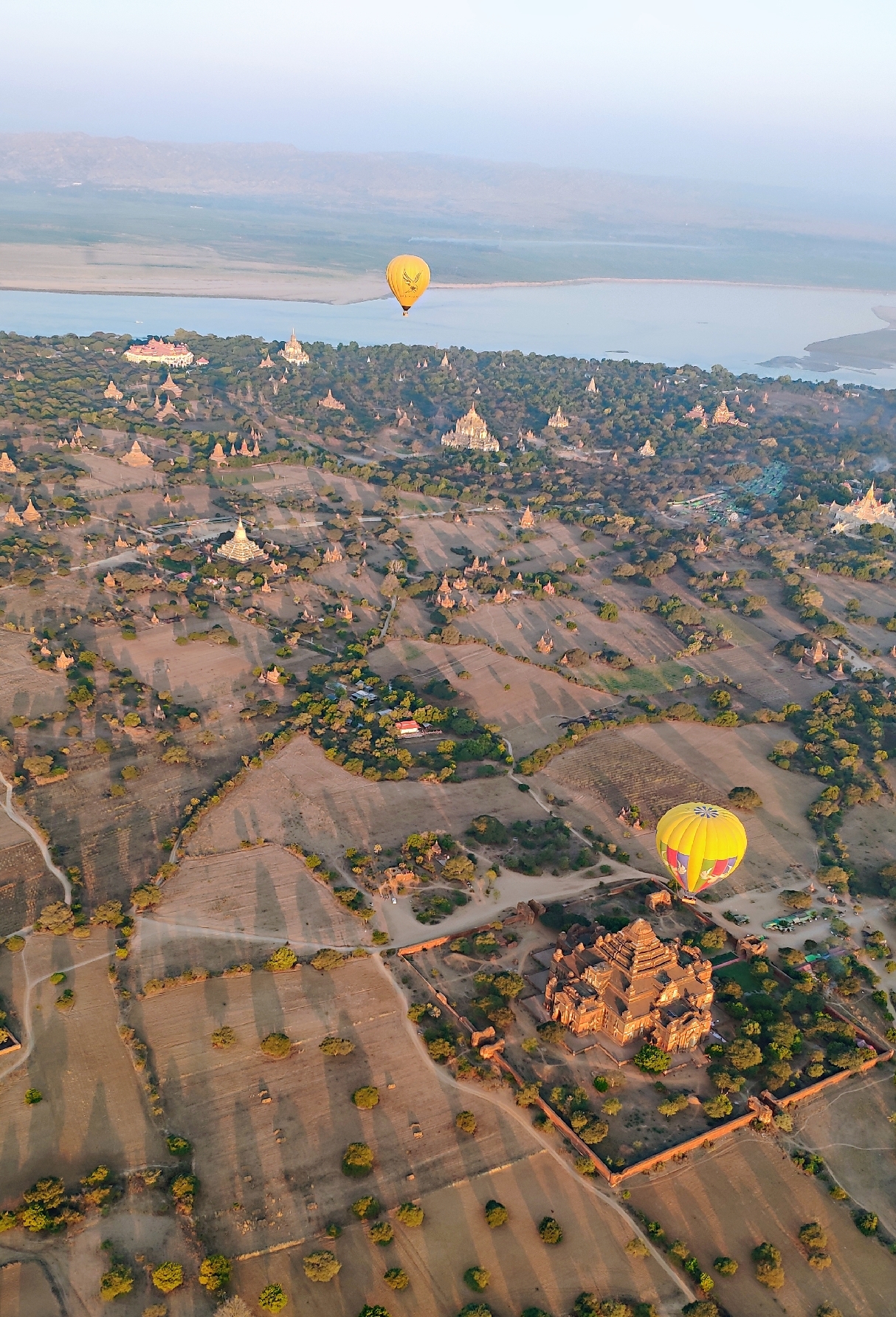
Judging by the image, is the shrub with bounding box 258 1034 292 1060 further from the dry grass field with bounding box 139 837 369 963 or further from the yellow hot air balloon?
the yellow hot air balloon

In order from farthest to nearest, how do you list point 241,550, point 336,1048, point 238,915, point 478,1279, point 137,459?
point 137,459 → point 241,550 → point 238,915 → point 336,1048 → point 478,1279

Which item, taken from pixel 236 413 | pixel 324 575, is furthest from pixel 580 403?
pixel 324 575

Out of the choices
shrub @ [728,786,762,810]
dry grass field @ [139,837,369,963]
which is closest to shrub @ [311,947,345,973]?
dry grass field @ [139,837,369,963]

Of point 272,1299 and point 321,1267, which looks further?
point 321,1267

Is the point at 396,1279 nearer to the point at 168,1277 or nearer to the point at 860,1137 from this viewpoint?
the point at 168,1277

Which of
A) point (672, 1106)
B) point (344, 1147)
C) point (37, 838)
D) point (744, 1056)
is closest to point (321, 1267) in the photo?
point (344, 1147)

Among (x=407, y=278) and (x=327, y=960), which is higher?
(x=407, y=278)

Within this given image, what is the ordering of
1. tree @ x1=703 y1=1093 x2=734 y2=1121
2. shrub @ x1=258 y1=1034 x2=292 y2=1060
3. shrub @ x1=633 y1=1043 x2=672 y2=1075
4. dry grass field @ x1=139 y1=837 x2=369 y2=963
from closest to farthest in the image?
tree @ x1=703 y1=1093 x2=734 y2=1121 → shrub @ x1=258 y1=1034 x2=292 y2=1060 → shrub @ x1=633 y1=1043 x2=672 y2=1075 → dry grass field @ x1=139 y1=837 x2=369 y2=963
